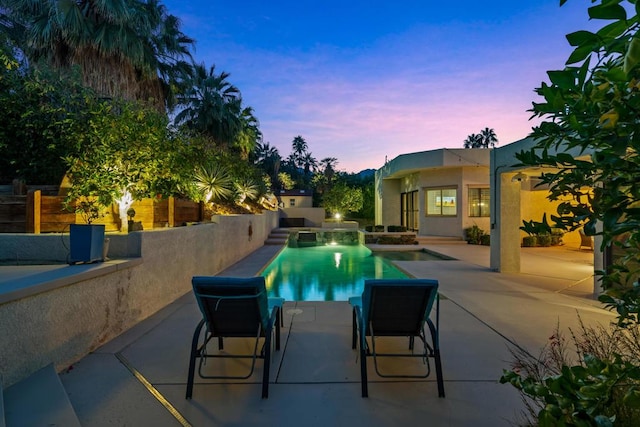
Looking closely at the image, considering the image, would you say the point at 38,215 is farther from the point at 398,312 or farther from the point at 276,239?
the point at 276,239

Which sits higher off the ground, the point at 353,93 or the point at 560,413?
the point at 353,93

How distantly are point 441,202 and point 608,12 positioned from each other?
1613cm

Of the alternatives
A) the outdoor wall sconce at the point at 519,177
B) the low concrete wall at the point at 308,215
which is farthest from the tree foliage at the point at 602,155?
the low concrete wall at the point at 308,215

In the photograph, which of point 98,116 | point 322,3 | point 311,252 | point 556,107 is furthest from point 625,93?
point 322,3

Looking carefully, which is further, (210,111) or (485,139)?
(485,139)

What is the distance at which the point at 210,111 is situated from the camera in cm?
1870

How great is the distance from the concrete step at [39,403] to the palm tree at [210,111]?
17.2m

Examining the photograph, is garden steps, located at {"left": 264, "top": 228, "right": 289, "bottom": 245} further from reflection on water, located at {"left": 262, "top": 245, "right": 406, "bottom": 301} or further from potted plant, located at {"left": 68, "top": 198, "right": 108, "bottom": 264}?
potted plant, located at {"left": 68, "top": 198, "right": 108, "bottom": 264}

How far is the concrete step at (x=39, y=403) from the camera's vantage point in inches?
82.8

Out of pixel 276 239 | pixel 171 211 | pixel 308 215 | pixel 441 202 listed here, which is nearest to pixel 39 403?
pixel 171 211

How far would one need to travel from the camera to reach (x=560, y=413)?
753 millimetres

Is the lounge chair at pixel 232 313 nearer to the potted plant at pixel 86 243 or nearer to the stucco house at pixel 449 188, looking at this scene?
the potted plant at pixel 86 243

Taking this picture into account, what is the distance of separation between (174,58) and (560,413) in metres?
16.8

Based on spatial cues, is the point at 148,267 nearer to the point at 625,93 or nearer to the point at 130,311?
the point at 130,311
